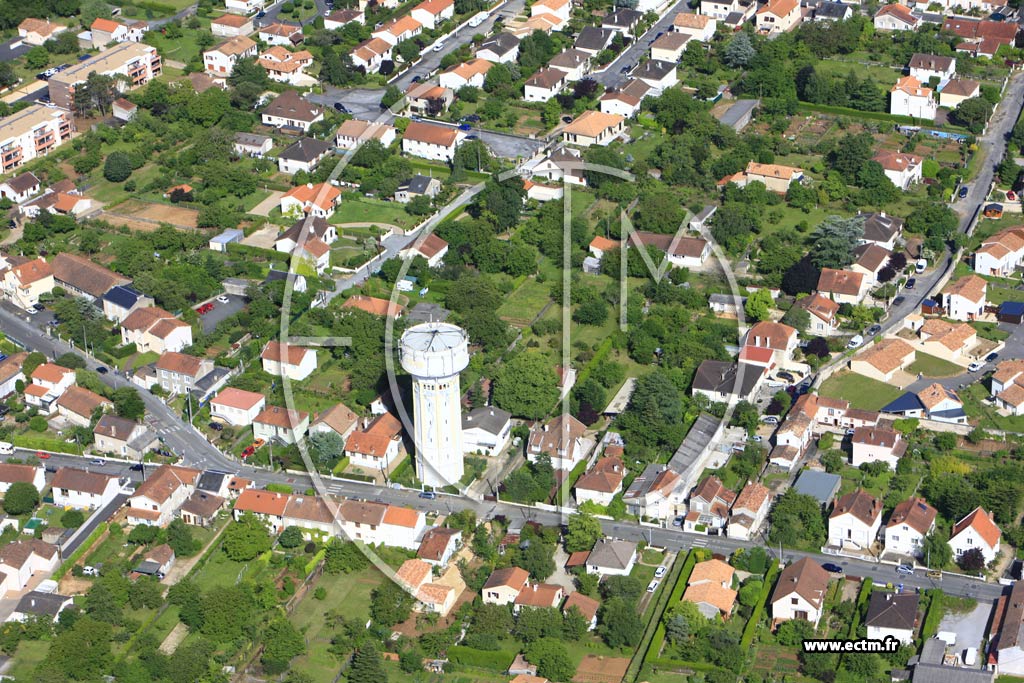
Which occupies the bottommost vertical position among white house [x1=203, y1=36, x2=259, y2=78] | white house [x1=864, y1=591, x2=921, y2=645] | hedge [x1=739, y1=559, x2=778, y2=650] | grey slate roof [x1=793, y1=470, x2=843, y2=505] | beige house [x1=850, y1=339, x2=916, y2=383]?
white house [x1=203, y1=36, x2=259, y2=78]

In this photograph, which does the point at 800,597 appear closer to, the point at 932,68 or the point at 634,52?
the point at 932,68

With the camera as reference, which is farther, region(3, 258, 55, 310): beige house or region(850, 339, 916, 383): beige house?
region(3, 258, 55, 310): beige house

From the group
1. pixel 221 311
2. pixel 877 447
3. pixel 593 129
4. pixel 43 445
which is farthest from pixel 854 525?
pixel 593 129

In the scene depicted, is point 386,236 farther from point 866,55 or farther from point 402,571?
point 866,55

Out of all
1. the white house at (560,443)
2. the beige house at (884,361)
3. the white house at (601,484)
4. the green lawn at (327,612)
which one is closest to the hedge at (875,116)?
the beige house at (884,361)

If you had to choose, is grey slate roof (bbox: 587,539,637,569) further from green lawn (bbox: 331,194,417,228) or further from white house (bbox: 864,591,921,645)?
A: green lawn (bbox: 331,194,417,228)

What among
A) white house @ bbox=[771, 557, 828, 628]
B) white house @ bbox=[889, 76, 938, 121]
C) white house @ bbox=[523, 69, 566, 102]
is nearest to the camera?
white house @ bbox=[771, 557, 828, 628]

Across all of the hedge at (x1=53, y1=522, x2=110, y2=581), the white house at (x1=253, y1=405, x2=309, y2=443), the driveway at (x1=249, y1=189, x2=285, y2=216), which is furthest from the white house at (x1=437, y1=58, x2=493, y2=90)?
the hedge at (x1=53, y1=522, x2=110, y2=581)

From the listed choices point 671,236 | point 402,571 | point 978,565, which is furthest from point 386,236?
point 978,565
